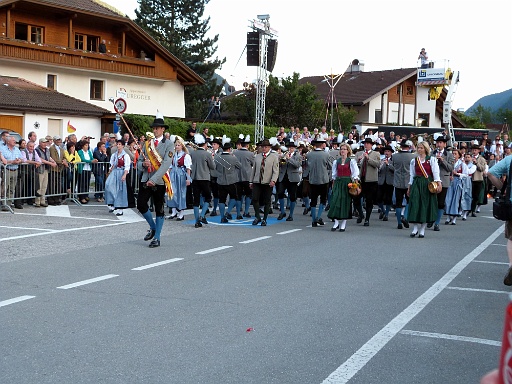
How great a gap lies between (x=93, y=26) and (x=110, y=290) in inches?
1415

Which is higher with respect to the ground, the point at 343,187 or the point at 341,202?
the point at 343,187

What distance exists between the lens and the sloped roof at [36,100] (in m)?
32.6

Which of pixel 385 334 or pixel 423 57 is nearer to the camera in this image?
pixel 385 334

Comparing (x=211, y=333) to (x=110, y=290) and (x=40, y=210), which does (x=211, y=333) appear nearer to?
(x=110, y=290)

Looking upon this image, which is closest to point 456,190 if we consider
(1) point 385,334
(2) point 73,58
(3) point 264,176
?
(3) point 264,176

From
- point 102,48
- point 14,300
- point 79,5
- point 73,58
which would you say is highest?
point 79,5

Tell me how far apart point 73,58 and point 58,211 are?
23422mm

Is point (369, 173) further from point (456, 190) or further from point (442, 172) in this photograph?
point (456, 190)

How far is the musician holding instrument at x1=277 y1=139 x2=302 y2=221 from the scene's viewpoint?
1733 centimetres

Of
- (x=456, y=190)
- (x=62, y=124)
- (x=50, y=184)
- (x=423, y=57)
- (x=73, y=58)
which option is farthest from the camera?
(x=423, y=57)

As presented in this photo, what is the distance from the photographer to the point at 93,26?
136ft

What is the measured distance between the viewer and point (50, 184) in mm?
18531

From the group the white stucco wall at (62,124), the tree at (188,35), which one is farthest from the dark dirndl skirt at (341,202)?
the tree at (188,35)

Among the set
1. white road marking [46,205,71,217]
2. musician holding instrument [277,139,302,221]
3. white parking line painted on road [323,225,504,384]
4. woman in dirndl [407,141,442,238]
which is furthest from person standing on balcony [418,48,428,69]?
white parking line painted on road [323,225,504,384]
